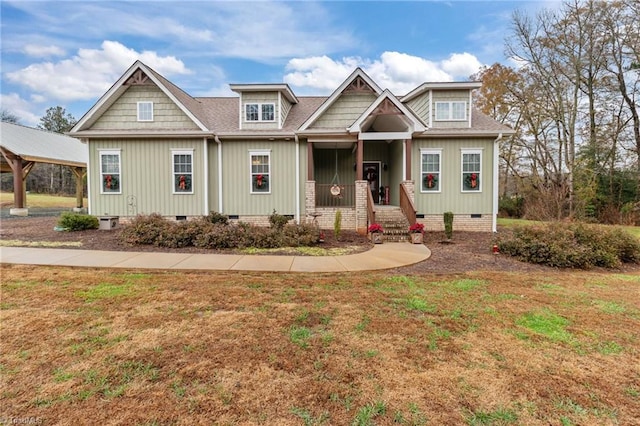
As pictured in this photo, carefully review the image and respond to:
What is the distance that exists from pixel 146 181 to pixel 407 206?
1076 cm

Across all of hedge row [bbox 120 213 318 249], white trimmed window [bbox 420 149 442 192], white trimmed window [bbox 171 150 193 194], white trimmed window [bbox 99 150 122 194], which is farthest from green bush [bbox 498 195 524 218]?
white trimmed window [bbox 99 150 122 194]

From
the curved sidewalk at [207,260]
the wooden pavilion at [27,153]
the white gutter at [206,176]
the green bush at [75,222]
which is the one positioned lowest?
the curved sidewalk at [207,260]

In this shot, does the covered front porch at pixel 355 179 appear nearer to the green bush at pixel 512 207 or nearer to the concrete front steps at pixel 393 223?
the concrete front steps at pixel 393 223

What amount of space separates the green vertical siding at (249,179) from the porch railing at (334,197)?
177cm

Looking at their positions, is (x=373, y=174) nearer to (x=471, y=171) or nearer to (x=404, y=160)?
(x=404, y=160)

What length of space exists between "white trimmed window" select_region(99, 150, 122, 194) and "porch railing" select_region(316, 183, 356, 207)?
28.1ft

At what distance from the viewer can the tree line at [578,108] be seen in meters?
18.8

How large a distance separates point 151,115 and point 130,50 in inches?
225

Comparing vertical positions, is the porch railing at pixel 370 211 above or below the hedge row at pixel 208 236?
above

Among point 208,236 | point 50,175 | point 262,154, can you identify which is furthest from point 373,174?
point 50,175

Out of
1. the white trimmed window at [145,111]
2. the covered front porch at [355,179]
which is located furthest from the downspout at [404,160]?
the white trimmed window at [145,111]

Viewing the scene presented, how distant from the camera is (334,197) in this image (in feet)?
47.9

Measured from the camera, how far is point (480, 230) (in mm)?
13469

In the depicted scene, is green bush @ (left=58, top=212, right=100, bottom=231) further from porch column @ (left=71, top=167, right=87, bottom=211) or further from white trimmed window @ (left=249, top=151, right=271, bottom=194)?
porch column @ (left=71, top=167, right=87, bottom=211)
